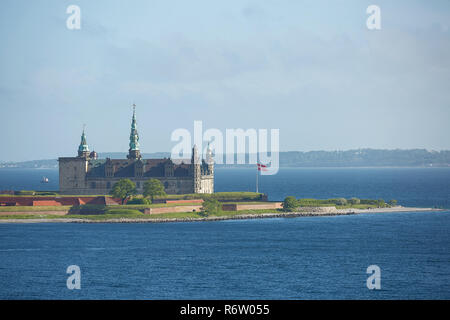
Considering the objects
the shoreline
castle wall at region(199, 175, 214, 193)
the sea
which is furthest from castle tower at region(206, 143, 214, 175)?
the sea

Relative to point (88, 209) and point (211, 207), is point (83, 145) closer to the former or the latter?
point (88, 209)

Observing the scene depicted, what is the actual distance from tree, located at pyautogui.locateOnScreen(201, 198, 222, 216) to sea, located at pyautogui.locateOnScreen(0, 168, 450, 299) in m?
5.57

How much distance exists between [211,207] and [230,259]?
47929mm

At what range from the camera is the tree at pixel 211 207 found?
135500 millimetres

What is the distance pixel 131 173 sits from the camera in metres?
157

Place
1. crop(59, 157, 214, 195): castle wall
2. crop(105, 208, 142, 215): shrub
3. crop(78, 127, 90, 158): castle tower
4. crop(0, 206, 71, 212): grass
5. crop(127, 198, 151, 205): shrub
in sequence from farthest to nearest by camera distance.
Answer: crop(78, 127, 90, 158): castle tower, crop(59, 157, 214, 195): castle wall, crop(127, 198, 151, 205): shrub, crop(0, 206, 71, 212): grass, crop(105, 208, 142, 215): shrub

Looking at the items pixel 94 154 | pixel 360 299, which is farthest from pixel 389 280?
pixel 94 154

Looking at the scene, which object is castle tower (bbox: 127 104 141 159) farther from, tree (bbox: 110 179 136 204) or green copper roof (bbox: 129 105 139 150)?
tree (bbox: 110 179 136 204)

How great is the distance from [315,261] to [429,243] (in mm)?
22115

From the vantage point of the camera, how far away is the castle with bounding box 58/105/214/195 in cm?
15312

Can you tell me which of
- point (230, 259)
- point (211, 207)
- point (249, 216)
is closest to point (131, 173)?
point (211, 207)

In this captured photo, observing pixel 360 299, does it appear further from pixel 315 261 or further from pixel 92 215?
pixel 92 215

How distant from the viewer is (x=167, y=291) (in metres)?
69.9

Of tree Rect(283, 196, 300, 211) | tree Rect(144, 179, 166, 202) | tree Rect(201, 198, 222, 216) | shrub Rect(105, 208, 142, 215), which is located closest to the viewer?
shrub Rect(105, 208, 142, 215)
